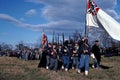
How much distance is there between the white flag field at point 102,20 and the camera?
62.7ft

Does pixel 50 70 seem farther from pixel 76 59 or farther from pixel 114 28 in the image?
pixel 114 28

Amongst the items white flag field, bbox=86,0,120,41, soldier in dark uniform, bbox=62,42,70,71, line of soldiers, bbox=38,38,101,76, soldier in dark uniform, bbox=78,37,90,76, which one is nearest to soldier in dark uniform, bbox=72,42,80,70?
line of soldiers, bbox=38,38,101,76

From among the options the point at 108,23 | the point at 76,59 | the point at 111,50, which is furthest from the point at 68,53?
the point at 111,50

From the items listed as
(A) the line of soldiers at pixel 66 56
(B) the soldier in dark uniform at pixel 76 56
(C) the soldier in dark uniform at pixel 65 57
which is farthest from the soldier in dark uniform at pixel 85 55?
(C) the soldier in dark uniform at pixel 65 57

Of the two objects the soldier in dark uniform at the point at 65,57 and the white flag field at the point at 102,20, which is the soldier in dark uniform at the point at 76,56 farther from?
the white flag field at the point at 102,20

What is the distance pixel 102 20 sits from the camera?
19.8 m

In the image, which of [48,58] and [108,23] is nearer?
[108,23]

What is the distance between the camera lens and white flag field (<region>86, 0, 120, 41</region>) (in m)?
19.1

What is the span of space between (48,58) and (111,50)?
3557 cm

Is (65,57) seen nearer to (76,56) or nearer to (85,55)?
(76,56)

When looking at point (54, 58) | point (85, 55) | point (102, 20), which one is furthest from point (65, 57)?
point (102, 20)

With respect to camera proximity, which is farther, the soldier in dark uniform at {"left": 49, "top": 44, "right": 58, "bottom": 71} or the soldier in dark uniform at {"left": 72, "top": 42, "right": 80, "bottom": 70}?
the soldier in dark uniform at {"left": 49, "top": 44, "right": 58, "bottom": 71}

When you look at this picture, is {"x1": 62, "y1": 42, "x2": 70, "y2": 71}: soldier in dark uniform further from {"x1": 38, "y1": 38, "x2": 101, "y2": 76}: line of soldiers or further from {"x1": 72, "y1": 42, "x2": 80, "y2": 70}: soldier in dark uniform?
{"x1": 72, "y1": 42, "x2": 80, "y2": 70}: soldier in dark uniform

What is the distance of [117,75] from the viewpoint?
18219mm
